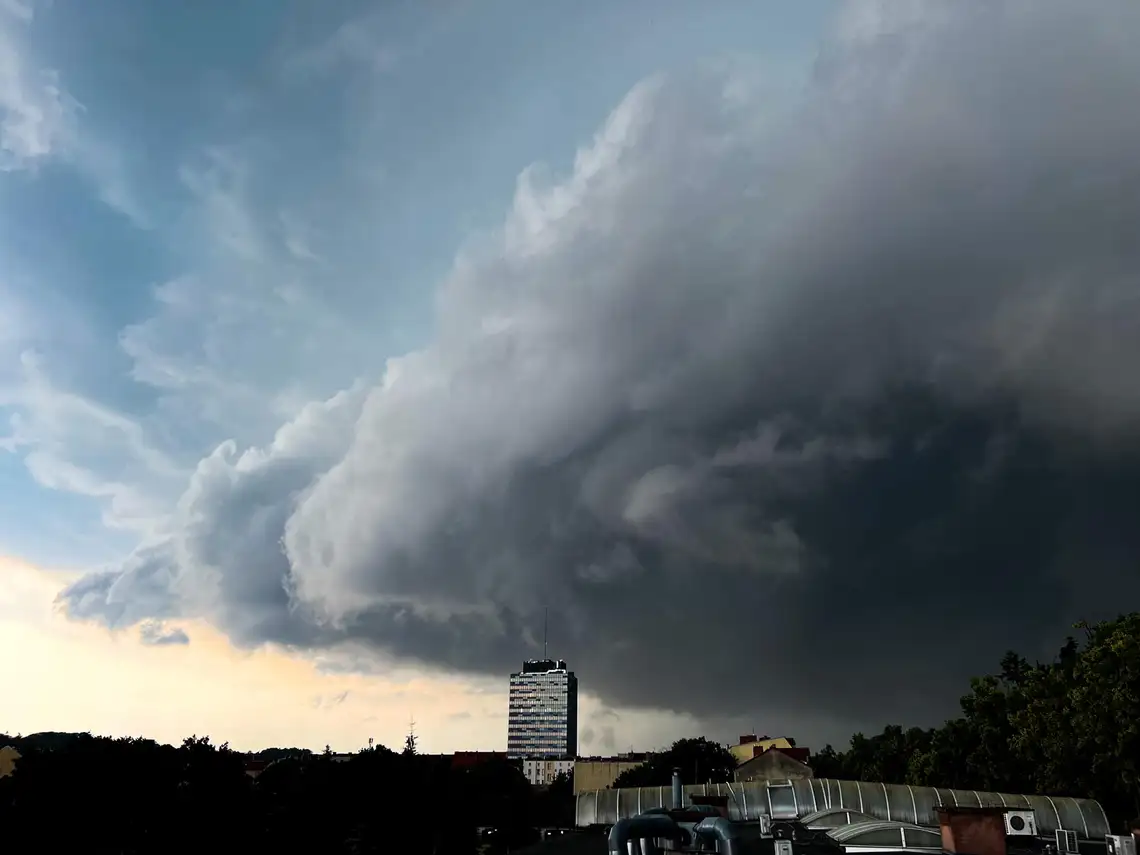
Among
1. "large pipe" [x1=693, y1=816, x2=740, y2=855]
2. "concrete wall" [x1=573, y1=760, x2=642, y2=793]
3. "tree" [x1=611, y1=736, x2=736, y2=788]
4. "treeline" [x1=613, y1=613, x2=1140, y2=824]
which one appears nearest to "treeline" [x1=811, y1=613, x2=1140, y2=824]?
"treeline" [x1=613, y1=613, x2=1140, y2=824]

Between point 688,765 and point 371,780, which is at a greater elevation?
point 688,765

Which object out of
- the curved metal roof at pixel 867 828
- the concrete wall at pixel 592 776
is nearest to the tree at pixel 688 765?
the concrete wall at pixel 592 776

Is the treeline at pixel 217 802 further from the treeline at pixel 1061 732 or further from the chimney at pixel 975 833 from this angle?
the chimney at pixel 975 833

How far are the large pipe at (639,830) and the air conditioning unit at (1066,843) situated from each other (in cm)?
1451

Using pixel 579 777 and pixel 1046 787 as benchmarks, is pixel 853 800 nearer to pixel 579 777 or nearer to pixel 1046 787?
pixel 1046 787

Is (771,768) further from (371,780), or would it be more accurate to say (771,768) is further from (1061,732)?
(1061,732)

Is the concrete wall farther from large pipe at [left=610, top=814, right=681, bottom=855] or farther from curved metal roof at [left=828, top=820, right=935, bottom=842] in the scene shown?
large pipe at [left=610, top=814, right=681, bottom=855]

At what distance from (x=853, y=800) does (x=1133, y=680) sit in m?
30.2

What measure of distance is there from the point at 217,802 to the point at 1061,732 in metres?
62.6

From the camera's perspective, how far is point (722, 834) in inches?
742

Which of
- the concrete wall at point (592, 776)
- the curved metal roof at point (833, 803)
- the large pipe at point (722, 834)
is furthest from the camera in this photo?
the concrete wall at point (592, 776)

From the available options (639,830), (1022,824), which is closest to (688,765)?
(1022,824)

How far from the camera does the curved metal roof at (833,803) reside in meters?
38.7

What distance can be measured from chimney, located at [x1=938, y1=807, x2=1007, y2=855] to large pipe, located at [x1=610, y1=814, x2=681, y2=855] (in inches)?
277
